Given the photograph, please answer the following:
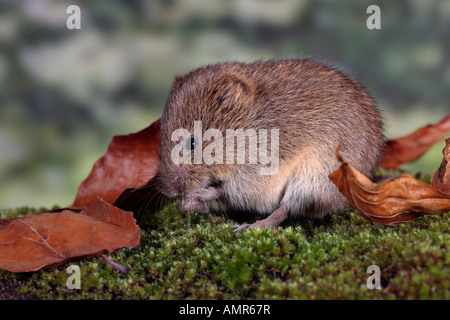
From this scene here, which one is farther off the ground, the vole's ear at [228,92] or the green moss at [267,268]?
the vole's ear at [228,92]

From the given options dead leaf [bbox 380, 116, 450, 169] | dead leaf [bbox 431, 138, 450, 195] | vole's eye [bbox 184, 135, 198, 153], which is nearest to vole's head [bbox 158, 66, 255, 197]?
vole's eye [bbox 184, 135, 198, 153]

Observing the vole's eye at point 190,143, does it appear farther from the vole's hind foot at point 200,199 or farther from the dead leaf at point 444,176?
the dead leaf at point 444,176

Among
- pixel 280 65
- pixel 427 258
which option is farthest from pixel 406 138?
pixel 427 258

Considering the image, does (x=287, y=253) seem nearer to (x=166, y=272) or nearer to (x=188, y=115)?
(x=166, y=272)

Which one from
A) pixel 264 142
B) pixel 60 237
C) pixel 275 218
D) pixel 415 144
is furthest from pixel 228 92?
pixel 415 144

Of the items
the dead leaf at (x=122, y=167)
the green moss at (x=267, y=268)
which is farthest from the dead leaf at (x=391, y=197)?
the dead leaf at (x=122, y=167)

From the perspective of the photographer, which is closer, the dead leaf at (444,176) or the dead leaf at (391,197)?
the dead leaf at (391,197)
